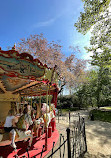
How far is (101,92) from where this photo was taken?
16297mm

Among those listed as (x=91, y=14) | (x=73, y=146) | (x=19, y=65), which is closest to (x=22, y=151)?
(x=73, y=146)

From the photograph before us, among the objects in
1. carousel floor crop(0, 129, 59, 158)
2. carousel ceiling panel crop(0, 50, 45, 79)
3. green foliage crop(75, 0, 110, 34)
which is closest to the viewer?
carousel ceiling panel crop(0, 50, 45, 79)

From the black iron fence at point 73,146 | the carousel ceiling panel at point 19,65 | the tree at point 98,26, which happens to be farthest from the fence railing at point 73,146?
the tree at point 98,26

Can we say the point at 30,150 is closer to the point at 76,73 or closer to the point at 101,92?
the point at 101,92

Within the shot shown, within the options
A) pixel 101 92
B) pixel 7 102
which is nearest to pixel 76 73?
pixel 101 92

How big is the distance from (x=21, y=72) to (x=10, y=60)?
0.40 meters

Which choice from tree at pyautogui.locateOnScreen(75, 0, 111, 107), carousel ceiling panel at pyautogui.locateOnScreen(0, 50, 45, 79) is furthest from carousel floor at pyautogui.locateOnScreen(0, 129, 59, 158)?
tree at pyautogui.locateOnScreen(75, 0, 111, 107)

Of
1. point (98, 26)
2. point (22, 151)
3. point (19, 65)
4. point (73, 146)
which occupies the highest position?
point (98, 26)

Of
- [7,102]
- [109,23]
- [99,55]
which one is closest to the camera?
[7,102]

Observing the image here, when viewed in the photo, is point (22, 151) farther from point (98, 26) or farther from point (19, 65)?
point (98, 26)

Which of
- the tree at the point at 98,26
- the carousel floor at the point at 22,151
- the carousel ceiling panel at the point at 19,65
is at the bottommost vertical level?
the carousel floor at the point at 22,151

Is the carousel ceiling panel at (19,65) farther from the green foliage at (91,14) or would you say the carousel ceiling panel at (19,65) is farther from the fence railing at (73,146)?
the green foliage at (91,14)

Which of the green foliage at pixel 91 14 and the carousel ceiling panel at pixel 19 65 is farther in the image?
the green foliage at pixel 91 14

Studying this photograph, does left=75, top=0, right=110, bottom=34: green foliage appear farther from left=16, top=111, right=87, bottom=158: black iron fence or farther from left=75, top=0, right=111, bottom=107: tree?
left=16, top=111, right=87, bottom=158: black iron fence
